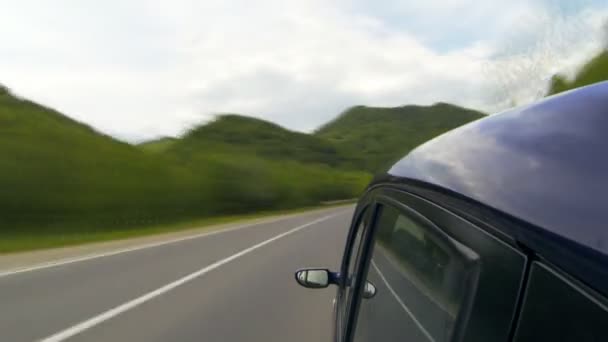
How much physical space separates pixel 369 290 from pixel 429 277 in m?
0.91

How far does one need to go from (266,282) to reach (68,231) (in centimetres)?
1984

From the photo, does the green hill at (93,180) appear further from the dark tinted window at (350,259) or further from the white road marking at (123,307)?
the dark tinted window at (350,259)

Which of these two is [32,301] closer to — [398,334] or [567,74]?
[398,334]

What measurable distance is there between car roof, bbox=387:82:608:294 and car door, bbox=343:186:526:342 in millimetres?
83

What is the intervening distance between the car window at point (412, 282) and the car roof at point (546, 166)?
16 centimetres

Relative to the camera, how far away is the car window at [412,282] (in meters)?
1.57

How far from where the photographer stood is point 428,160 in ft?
6.72

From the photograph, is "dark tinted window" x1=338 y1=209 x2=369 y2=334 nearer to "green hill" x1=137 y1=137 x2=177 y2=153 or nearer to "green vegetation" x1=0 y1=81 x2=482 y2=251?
"green vegetation" x1=0 y1=81 x2=482 y2=251

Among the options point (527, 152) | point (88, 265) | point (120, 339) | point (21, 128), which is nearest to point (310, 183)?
point (21, 128)

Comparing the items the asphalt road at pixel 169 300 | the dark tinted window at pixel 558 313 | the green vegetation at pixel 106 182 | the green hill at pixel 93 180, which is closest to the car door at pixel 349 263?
the dark tinted window at pixel 558 313

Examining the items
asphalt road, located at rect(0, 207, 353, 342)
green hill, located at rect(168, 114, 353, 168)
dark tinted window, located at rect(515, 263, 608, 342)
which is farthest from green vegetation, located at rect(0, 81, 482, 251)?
green hill, located at rect(168, 114, 353, 168)

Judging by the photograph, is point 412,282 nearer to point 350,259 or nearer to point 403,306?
point 403,306

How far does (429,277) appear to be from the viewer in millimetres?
1871

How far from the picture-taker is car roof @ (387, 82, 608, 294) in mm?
1105
